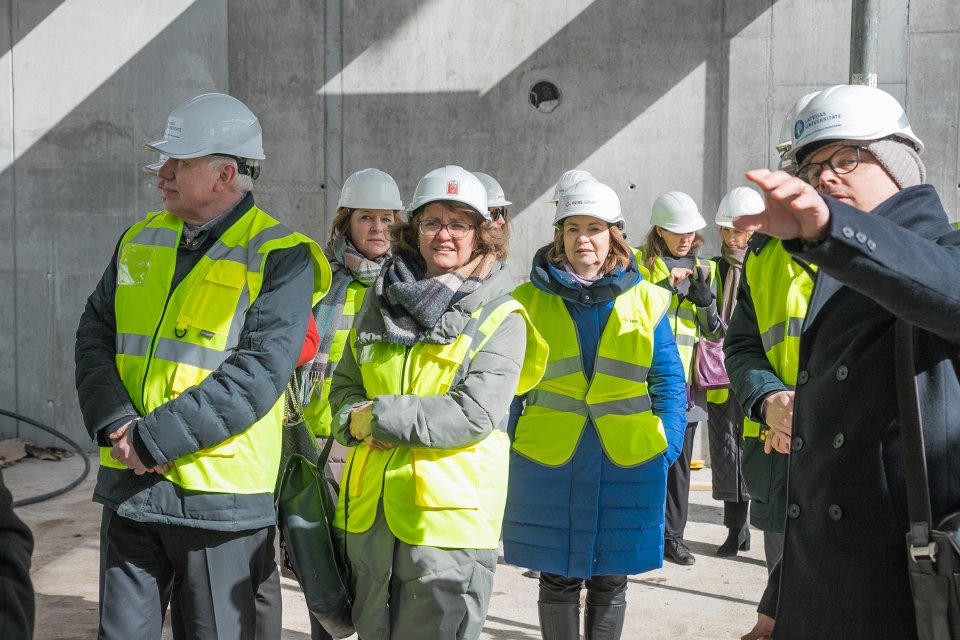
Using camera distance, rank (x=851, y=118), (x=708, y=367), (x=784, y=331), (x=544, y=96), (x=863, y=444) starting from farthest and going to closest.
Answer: (x=544, y=96), (x=708, y=367), (x=784, y=331), (x=851, y=118), (x=863, y=444)

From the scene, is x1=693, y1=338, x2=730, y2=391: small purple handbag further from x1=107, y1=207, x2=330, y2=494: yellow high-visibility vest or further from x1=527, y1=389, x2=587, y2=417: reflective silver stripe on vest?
x1=107, y1=207, x2=330, y2=494: yellow high-visibility vest

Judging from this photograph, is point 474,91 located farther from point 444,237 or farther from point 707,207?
point 444,237

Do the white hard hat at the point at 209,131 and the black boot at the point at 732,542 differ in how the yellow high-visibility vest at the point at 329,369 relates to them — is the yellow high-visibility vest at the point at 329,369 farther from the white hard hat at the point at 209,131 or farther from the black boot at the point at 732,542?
the black boot at the point at 732,542

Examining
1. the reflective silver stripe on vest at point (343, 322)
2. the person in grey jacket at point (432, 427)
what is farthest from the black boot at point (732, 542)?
the person in grey jacket at point (432, 427)

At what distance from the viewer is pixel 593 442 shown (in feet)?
14.1

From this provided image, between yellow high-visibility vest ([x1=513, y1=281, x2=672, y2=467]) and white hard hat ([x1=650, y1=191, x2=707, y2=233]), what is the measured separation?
2515 millimetres

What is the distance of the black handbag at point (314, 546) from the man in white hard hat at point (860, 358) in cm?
149

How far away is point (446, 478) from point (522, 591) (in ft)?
8.79

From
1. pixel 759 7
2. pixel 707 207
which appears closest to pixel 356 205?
pixel 707 207

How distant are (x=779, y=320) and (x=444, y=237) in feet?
4.04

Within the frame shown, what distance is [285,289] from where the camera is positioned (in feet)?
11.3

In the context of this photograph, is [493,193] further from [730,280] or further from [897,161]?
[897,161]

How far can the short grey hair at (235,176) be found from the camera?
11.6ft

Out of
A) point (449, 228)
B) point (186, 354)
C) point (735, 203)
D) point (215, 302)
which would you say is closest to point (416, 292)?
point (449, 228)
